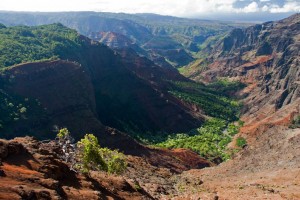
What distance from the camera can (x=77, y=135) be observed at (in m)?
100

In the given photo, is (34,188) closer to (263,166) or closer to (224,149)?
(263,166)

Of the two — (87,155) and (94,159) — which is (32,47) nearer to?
(94,159)

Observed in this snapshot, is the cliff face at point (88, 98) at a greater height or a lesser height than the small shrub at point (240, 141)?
greater

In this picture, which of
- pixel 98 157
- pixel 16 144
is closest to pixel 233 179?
pixel 98 157

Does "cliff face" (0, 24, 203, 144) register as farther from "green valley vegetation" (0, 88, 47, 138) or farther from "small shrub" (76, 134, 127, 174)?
"small shrub" (76, 134, 127, 174)

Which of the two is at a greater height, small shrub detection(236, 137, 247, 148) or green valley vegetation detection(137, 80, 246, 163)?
small shrub detection(236, 137, 247, 148)

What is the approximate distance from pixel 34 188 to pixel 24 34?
17276 centimetres

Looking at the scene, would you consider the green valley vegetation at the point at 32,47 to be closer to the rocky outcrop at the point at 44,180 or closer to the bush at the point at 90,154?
the bush at the point at 90,154

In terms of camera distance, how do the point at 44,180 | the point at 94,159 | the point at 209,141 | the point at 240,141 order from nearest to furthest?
the point at 44,180, the point at 94,159, the point at 240,141, the point at 209,141

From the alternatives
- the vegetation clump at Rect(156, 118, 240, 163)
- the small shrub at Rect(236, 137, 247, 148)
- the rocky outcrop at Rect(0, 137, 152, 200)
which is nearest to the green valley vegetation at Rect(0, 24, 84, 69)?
the vegetation clump at Rect(156, 118, 240, 163)

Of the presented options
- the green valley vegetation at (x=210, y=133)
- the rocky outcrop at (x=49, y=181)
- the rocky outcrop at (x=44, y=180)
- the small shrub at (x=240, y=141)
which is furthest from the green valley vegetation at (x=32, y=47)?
the rocky outcrop at (x=44, y=180)

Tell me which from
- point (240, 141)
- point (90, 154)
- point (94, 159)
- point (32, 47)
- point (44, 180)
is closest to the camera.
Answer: point (44, 180)

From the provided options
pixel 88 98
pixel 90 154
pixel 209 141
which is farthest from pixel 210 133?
pixel 90 154

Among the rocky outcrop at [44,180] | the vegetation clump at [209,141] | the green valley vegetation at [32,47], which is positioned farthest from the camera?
the green valley vegetation at [32,47]
